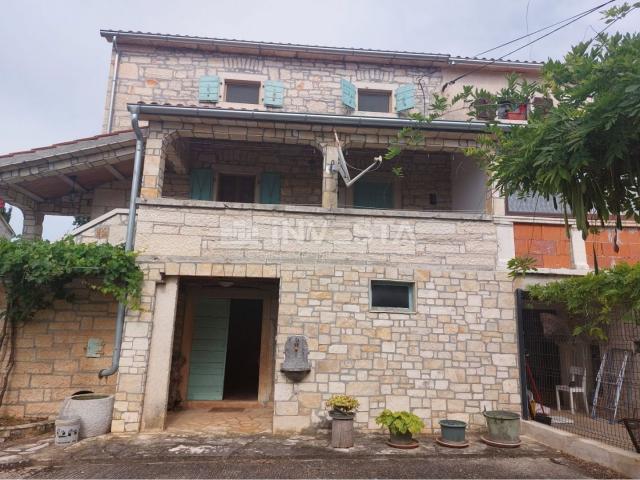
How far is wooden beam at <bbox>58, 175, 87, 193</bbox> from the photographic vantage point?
821cm

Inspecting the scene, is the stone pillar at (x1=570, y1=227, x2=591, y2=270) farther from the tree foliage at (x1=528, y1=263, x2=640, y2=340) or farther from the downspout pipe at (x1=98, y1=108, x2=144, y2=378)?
the downspout pipe at (x1=98, y1=108, x2=144, y2=378)

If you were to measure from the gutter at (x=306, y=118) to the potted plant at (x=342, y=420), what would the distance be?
4.46m

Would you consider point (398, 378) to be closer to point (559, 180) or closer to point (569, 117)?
point (559, 180)

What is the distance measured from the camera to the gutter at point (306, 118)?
692cm

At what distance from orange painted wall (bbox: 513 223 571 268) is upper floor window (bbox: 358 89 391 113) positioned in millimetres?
4900

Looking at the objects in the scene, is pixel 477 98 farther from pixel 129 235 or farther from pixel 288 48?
pixel 288 48

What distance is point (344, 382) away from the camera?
6477 millimetres

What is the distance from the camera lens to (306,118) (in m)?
7.04

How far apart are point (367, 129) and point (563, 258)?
13.3 feet

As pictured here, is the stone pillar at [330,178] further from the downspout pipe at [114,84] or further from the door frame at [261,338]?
the downspout pipe at [114,84]

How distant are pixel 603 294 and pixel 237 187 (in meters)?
6.87

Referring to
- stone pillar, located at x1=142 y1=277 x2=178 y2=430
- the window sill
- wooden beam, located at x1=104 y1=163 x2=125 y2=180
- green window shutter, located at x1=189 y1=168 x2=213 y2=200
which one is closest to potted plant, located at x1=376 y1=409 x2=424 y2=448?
the window sill

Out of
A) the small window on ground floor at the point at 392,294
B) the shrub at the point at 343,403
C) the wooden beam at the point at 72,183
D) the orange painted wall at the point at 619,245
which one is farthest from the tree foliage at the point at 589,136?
the wooden beam at the point at 72,183

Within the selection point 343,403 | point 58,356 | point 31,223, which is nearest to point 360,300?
point 343,403
